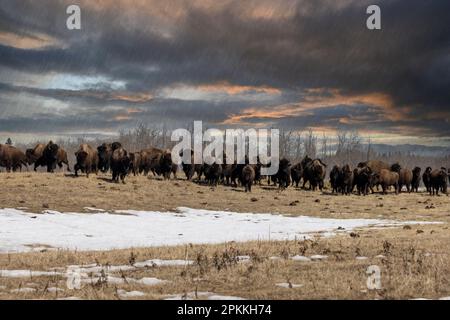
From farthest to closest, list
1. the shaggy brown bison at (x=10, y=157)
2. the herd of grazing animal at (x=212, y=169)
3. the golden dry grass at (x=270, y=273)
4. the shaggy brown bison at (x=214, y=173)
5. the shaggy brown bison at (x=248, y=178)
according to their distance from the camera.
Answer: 1. the shaggy brown bison at (x=10, y=157)
2. the shaggy brown bison at (x=214, y=173)
3. the herd of grazing animal at (x=212, y=169)
4. the shaggy brown bison at (x=248, y=178)
5. the golden dry grass at (x=270, y=273)

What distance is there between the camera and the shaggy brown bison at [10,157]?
171ft

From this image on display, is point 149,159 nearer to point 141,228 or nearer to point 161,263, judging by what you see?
point 141,228

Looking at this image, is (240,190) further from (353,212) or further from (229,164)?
(353,212)

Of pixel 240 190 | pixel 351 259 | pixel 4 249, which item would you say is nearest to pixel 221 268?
pixel 351 259

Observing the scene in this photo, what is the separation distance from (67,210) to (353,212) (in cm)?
1849

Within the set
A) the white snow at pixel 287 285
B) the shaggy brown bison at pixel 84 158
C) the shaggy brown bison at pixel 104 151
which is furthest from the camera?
the shaggy brown bison at pixel 104 151

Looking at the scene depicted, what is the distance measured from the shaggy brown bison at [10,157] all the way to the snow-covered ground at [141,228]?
94.1 ft

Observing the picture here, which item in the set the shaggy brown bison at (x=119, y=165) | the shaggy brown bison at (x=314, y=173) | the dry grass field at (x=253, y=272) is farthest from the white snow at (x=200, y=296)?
the shaggy brown bison at (x=314, y=173)

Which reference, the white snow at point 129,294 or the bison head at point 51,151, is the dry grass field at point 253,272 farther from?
the bison head at point 51,151

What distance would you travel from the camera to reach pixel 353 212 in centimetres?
3488

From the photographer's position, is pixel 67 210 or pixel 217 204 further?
pixel 217 204

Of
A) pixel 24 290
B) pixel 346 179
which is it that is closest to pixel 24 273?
pixel 24 290

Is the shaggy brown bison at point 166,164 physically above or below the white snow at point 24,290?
above

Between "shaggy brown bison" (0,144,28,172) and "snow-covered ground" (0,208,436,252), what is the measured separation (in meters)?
28.7
